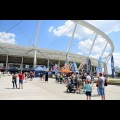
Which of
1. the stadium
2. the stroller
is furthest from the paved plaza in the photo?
the stadium

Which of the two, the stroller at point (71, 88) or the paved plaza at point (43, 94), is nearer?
the paved plaza at point (43, 94)

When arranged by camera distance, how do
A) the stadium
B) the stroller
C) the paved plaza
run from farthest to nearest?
the stadium, the stroller, the paved plaza

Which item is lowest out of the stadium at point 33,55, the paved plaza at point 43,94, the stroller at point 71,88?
the paved plaza at point 43,94

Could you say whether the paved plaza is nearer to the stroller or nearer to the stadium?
the stroller

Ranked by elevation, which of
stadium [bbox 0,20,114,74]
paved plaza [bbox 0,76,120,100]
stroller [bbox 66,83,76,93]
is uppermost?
stadium [bbox 0,20,114,74]

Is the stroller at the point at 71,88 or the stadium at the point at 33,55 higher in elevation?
the stadium at the point at 33,55

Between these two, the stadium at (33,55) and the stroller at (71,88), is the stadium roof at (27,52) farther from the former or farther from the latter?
the stroller at (71,88)

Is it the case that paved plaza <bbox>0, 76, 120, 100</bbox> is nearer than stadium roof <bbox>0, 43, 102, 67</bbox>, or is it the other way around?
paved plaza <bbox>0, 76, 120, 100</bbox>

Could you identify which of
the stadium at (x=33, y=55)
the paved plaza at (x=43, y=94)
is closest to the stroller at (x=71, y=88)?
the paved plaza at (x=43, y=94)
